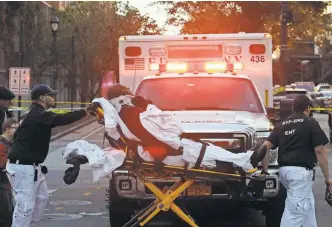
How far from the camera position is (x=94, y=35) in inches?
1636

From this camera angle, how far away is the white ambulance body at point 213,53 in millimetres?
11820

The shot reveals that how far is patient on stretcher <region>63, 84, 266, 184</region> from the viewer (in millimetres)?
6340

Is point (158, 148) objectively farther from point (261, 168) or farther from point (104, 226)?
point (104, 226)

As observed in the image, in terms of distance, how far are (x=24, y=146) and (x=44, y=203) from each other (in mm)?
684

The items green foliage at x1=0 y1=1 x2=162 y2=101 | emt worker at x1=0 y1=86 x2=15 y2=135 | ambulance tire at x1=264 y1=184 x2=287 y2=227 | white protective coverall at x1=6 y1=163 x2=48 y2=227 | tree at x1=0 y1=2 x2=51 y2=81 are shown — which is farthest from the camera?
green foliage at x1=0 y1=1 x2=162 y2=101

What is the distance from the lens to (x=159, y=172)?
641cm

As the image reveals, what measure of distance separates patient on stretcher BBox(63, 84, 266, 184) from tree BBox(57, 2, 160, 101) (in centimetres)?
3382

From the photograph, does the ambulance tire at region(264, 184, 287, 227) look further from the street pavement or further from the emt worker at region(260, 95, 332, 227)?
the emt worker at region(260, 95, 332, 227)

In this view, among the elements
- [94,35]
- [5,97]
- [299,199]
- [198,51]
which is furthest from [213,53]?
[94,35]

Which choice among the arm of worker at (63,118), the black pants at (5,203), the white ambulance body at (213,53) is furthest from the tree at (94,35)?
the arm of worker at (63,118)

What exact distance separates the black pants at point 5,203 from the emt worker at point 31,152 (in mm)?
358

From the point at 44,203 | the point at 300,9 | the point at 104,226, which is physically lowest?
the point at 104,226

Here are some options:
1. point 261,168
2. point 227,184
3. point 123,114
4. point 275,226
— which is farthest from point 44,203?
point 275,226

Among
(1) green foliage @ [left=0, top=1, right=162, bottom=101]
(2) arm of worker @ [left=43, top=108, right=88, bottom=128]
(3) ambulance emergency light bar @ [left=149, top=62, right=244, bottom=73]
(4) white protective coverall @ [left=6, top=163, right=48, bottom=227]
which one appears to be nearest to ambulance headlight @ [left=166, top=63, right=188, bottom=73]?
(3) ambulance emergency light bar @ [left=149, top=62, right=244, bottom=73]
